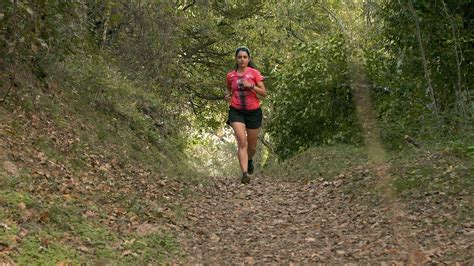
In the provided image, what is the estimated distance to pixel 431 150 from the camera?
9516 millimetres

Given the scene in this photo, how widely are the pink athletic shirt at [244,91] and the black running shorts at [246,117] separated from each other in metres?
0.08

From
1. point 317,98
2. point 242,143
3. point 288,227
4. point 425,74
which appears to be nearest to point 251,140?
point 242,143

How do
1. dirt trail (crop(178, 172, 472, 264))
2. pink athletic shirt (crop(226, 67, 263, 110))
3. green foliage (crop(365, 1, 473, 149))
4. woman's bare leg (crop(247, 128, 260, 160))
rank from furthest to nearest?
1. green foliage (crop(365, 1, 473, 149))
2. woman's bare leg (crop(247, 128, 260, 160))
3. pink athletic shirt (crop(226, 67, 263, 110))
4. dirt trail (crop(178, 172, 472, 264))

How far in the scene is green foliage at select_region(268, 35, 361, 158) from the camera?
15.2 metres

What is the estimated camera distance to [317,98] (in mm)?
15484

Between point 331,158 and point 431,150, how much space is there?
304 cm

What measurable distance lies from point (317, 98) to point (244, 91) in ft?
18.5

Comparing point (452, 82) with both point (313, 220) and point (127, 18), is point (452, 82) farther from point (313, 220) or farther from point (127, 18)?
point (127, 18)

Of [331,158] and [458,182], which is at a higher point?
[331,158]

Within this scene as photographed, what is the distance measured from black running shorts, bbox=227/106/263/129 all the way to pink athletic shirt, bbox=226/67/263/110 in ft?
0.27

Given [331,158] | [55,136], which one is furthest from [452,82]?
[55,136]

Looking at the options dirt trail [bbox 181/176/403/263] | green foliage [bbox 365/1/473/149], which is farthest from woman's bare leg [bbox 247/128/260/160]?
green foliage [bbox 365/1/473/149]

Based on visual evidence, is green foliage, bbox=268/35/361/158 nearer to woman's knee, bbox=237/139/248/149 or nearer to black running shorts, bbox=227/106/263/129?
black running shorts, bbox=227/106/263/129

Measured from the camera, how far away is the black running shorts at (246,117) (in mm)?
10239
